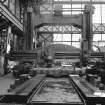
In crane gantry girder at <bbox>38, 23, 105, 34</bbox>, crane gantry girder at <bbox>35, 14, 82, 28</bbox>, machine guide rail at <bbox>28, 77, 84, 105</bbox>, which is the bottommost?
machine guide rail at <bbox>28, 77, 84, 105</bbox>

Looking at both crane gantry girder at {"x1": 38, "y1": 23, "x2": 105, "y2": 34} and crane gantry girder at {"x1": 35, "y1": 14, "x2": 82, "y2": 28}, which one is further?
crane gantry girder at {"x1": 38, "y1": 23, "x2": 105, "y2": 34}

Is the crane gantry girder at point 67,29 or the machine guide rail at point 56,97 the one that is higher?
the crane gantry girder at point 67,29

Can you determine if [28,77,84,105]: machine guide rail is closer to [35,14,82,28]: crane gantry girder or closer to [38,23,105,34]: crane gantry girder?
[35,14,82,28]: crane gantry girder

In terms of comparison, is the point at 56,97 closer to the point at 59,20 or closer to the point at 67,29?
the point at 59,20

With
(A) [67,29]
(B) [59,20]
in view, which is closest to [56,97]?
(B) [59,20]

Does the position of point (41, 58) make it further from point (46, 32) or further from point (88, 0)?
point (88, 0)

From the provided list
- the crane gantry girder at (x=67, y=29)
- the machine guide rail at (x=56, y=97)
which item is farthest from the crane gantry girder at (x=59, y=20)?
the crane gantry girder at (x=67, y=29)

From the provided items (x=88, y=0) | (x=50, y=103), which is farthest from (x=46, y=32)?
(x=50, y=103)

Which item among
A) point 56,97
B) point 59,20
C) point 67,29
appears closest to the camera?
point 56,97

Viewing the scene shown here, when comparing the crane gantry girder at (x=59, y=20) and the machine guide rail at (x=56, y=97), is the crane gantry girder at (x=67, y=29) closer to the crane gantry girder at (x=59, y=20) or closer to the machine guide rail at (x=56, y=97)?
the crane gantry girder at (x=59, y=20)

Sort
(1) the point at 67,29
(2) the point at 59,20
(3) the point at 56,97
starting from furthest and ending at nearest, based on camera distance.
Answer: (1) the point at 67,29 → (2) the point at 59,20 → (3) the point at 56,97

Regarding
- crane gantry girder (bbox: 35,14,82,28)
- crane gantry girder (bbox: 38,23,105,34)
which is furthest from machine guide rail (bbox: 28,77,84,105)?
crane gantry girder (bbox: 38,23,105,34)

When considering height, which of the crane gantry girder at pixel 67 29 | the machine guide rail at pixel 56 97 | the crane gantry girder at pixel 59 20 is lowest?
the machine guide rail at pixel 56 97

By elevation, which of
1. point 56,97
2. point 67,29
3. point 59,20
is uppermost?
point 67,29
